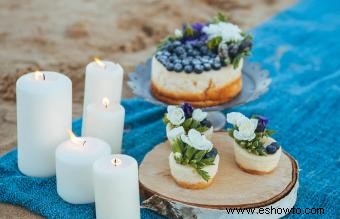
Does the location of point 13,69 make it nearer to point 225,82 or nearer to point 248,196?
point 225,82

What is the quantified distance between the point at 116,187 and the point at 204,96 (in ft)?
1.92

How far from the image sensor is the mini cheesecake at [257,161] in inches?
62.1

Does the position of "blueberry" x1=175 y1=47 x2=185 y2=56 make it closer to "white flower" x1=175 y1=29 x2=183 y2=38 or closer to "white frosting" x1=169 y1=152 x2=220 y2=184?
"white flower" x1=175 y1=29 x2=183 y2=38

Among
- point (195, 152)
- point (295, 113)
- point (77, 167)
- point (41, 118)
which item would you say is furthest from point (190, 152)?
point (295, 113)

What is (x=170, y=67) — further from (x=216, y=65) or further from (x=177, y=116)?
(x=177, y=116)

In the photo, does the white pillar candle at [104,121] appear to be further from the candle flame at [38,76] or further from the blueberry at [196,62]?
the blueberry at [196,62]

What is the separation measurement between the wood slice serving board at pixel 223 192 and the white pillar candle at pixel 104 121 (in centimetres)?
17

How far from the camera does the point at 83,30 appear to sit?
9.61 ft

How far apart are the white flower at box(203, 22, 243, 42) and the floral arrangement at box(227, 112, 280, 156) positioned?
1.30 feet

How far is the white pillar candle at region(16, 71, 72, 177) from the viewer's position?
1.63 metres

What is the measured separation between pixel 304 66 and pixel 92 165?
1287 millimetres

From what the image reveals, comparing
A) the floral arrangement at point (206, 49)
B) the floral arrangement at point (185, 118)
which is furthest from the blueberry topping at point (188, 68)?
the floral arrangement at point (185, 118)

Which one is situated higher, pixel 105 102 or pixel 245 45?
pixel 245 45

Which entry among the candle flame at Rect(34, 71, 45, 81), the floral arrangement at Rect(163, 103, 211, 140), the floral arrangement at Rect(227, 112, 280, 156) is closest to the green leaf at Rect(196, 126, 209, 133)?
the floral arrangement at Rect(163, 103, 211, 140)
